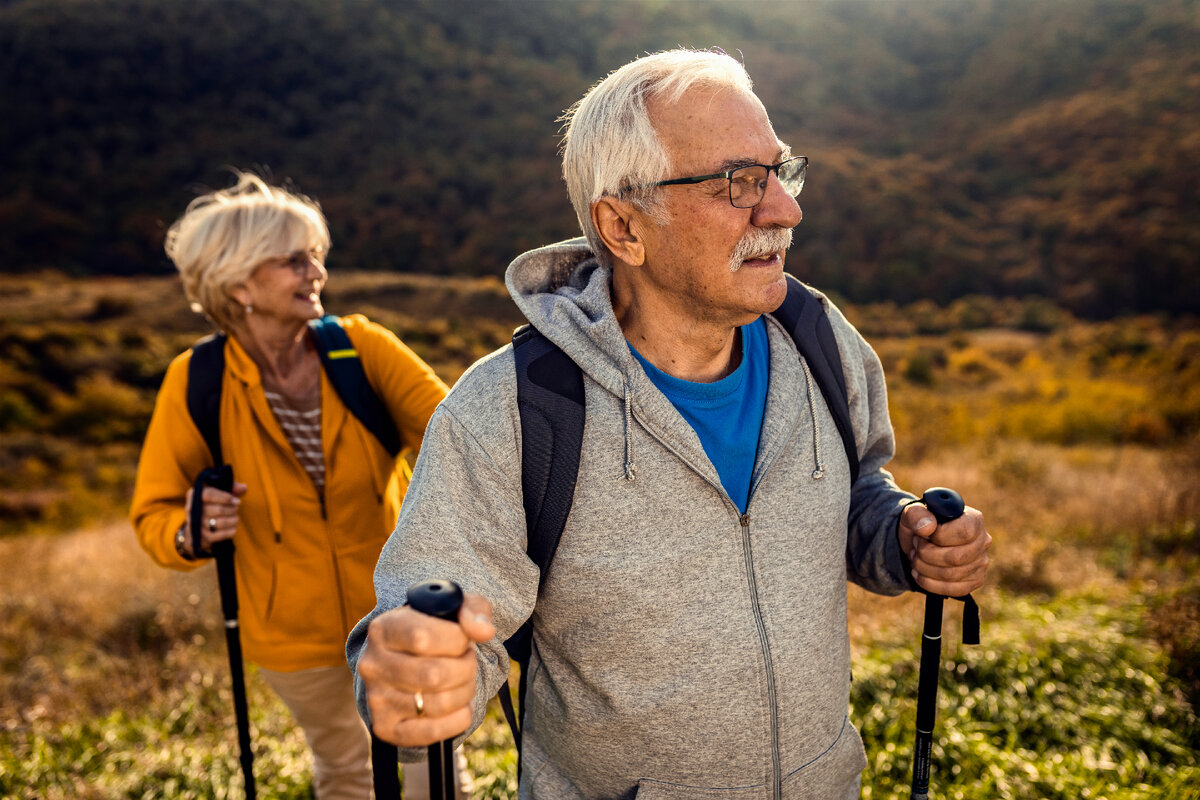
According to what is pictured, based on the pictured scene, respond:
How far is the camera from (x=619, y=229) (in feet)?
5.67

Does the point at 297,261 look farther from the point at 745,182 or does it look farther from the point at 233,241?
the point at 745,182

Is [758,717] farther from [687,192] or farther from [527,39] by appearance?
[527,39]

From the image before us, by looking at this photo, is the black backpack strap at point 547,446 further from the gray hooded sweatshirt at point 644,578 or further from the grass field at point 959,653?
the grass field at point 959,653

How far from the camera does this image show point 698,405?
1.70 metres

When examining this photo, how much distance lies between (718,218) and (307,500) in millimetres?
1774

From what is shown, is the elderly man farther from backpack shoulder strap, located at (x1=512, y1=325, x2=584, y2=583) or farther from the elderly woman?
the elderly woman

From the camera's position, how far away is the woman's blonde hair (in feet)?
8.64

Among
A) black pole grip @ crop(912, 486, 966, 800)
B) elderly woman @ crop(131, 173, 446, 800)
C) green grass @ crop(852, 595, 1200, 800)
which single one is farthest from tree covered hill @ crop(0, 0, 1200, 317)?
black pole grip @ crop(912, 486, 966, 800)

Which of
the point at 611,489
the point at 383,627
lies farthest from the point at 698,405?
the point at 383,627

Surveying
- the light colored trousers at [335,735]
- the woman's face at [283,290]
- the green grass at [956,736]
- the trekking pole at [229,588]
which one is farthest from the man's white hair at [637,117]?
the green grass at [956,736]

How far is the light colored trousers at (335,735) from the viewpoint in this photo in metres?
2.62

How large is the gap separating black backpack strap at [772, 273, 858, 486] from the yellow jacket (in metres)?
1.26

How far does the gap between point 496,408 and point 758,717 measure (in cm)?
88

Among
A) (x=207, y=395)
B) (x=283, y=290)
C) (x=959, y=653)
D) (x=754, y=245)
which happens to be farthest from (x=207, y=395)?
(x=959, y=653)
